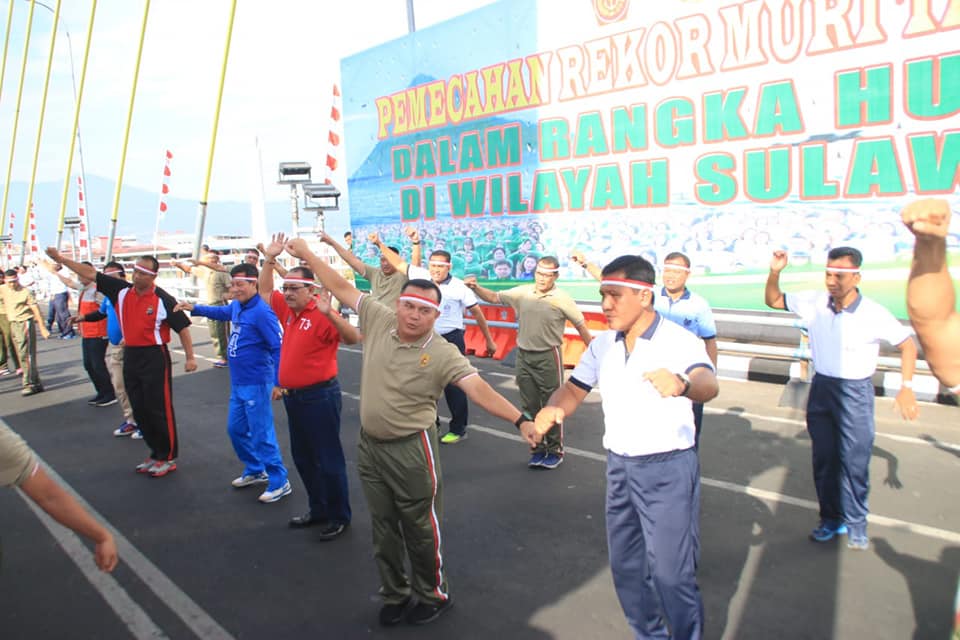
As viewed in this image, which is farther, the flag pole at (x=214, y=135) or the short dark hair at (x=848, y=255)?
the flag pole at (x=214, y=135)

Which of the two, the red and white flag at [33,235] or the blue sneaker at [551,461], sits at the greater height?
the red and white flag at [33,235]

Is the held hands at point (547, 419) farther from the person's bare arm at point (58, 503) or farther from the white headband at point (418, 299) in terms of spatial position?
the person's bare arm at point (58, 503)

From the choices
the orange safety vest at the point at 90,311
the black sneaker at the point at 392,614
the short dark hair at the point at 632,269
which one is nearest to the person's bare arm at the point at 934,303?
the short dark hair at the point at 632,269

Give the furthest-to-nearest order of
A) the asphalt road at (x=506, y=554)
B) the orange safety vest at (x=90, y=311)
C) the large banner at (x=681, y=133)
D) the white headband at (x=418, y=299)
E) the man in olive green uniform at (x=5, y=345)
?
the man in olive green uniform at (x=5, y=345)
the orange safety vest at (x=90, y=311)
the large banner at (x=681, y=133)
the asphalt road at (x=506, y=554)
the white headband at (x=418, y=299)

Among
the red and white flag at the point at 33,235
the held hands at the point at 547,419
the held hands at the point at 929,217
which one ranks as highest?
the red and white flag at the point at 33,235

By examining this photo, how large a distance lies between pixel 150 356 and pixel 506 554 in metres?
4.29

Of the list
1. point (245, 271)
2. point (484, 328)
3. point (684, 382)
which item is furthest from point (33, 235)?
point (684, 382)

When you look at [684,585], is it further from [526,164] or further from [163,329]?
[526,164]

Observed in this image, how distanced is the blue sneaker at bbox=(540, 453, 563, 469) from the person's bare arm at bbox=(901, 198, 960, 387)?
4753mm

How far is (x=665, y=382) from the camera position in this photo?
3.00 meters

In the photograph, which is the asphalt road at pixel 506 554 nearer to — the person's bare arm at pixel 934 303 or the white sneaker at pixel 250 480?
the white sneaker at pixel 250 480

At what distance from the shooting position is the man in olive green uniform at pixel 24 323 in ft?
38.7

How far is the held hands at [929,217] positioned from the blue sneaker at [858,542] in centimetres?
350

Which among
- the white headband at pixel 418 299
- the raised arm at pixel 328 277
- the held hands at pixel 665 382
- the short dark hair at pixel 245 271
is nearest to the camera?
the held hands at pixel 665 382
